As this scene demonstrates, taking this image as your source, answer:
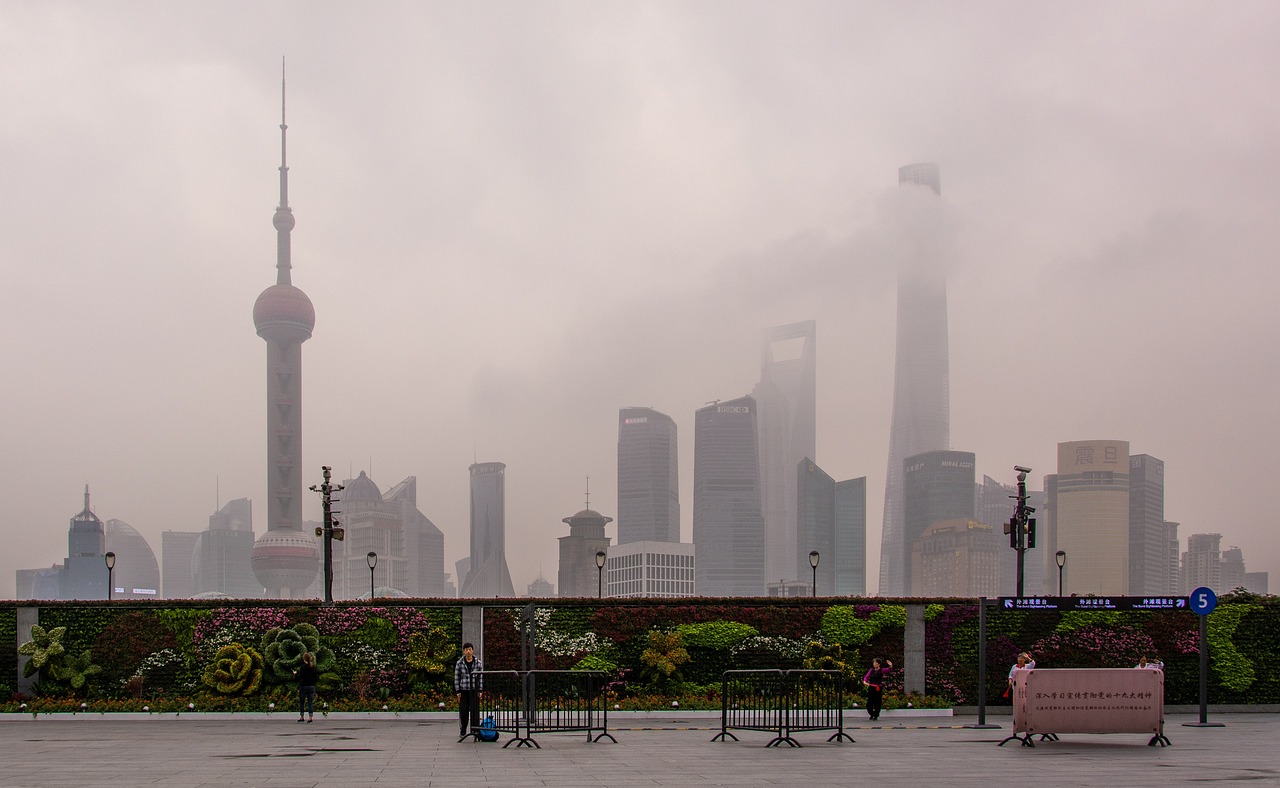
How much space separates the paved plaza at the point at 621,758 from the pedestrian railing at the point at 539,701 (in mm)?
380

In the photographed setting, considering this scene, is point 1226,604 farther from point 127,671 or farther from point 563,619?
point 127,671

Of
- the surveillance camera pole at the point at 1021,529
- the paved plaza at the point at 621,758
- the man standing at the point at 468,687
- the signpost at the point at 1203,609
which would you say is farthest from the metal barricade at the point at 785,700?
the surveillance camera pole at the point at 1021,529

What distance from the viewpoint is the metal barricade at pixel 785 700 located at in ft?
75.9

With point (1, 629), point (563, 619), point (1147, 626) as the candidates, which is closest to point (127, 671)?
point (1, 629)

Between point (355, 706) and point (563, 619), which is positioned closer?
point (355, 706)

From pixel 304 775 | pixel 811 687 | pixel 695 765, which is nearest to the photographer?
pixel 304 775

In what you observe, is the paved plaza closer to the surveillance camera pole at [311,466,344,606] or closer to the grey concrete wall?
the grey concrete wall

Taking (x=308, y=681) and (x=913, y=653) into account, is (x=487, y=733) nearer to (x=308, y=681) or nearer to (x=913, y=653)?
(x=308, y=681)

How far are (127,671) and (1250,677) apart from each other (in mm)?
30828

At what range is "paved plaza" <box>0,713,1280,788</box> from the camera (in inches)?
656

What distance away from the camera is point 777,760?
1909 cm

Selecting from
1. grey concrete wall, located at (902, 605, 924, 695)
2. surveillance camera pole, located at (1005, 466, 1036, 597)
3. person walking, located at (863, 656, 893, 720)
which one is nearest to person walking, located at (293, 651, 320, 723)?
person walking, located at (863, 656, 893, 720)

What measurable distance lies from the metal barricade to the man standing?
4599 mm

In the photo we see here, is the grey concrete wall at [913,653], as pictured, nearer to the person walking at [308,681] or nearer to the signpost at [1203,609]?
the signpost at [1203,609]
